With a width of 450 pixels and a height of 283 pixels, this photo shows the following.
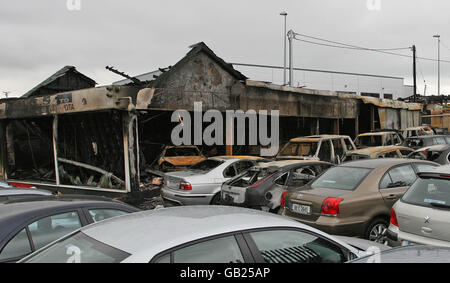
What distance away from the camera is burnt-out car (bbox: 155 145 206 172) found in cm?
1422

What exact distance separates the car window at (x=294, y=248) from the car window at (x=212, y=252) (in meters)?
0.20

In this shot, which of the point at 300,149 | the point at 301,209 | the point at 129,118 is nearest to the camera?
the point at 301,209

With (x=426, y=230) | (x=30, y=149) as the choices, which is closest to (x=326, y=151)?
(x=426, y=230)

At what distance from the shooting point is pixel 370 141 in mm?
14938

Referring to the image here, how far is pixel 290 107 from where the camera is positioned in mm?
15766

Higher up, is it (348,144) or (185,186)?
(348,144)

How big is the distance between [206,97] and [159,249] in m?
10.7

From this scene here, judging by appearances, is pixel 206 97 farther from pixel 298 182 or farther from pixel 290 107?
pixel 298 182

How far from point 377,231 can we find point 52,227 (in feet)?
15.2

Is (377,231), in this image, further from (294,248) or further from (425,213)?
(294,248)

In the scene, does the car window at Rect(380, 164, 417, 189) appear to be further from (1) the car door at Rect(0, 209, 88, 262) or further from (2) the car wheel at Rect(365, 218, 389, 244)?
(1) the car door at Rect(0, 209, 88, 262)

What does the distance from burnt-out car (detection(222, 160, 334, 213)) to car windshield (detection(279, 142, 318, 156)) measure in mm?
3414

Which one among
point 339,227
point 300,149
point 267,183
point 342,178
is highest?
point 300,149
